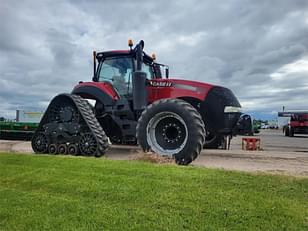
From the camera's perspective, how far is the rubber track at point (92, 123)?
26.7 feet

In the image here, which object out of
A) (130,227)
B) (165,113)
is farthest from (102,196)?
(165,113)

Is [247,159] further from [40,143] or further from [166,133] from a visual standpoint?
[40,143]

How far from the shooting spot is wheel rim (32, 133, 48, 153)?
8961mm

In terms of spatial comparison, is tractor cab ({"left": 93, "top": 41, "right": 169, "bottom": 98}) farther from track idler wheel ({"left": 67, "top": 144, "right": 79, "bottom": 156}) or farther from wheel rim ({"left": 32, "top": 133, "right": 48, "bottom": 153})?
wheel rim ({"left": 32, "top": 133, "right": 48, "bottom": 153})

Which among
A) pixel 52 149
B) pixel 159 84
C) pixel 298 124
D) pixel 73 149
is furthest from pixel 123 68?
pixel 298 124

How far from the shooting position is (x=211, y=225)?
124 inches

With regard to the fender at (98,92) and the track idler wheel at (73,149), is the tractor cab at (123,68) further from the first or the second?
the track idler wheel at (73,149)

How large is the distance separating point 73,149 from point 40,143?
1139 millimetres

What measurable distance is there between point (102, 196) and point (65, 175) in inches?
52.3

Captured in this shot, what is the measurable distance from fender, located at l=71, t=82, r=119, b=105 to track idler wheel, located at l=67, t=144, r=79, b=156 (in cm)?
145

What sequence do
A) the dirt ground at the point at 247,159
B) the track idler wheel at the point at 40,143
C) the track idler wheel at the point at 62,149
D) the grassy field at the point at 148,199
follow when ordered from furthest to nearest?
the track idler wheel at the point at 40,143, the track idler wheel at the point at 62,149, the dirt ground at the point at 247,159, the grassy field at the point at 148,199

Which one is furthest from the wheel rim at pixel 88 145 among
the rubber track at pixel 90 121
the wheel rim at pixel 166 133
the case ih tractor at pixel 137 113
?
the wheel rim at pixel 166 133

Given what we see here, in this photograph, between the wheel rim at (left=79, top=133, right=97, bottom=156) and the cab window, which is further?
the cab window

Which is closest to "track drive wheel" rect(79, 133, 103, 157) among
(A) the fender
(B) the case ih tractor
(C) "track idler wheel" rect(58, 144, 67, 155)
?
(B) the case ih tractor
